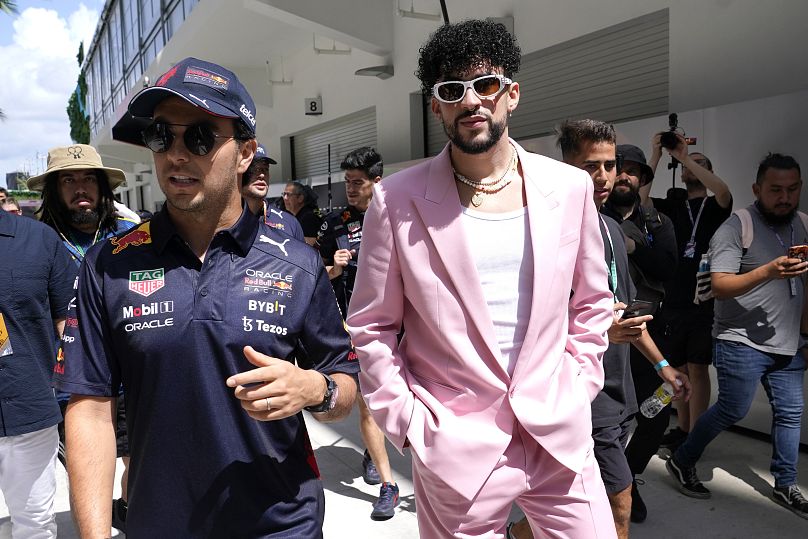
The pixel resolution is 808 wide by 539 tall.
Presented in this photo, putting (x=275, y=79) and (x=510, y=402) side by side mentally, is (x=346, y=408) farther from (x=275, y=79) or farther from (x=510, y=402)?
(x=275, y=79)

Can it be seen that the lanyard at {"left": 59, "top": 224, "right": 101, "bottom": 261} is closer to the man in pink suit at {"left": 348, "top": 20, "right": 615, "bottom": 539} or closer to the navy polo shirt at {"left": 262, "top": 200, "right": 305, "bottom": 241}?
the navy polo shirt at {"left": 262, "top": 200, "right": 305, "bottom": 241}

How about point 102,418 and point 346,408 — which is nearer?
point 102,418

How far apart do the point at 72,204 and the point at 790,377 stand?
4767 millimetres

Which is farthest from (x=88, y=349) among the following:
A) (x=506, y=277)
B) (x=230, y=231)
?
(x=506, y=277)

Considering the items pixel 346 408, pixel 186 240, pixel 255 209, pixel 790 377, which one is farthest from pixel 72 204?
pixel 790 377

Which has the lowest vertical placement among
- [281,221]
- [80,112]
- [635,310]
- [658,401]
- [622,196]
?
[658,401]

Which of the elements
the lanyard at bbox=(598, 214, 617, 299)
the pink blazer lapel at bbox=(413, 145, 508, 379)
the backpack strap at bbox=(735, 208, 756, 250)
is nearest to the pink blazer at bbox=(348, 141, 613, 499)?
the pink blazer lapel at bbox=(413, 145, 508, 379)

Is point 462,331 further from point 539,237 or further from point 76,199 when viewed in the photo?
point 76,199

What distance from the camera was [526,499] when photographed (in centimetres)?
225

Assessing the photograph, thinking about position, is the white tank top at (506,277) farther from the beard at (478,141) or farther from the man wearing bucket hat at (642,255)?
the man wearing bucket hat at (642,255)

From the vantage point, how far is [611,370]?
10.1ft

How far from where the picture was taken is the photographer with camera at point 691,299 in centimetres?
518

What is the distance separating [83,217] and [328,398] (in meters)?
2.92

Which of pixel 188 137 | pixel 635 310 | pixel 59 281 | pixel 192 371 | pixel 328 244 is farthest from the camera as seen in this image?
pixel 328 244
